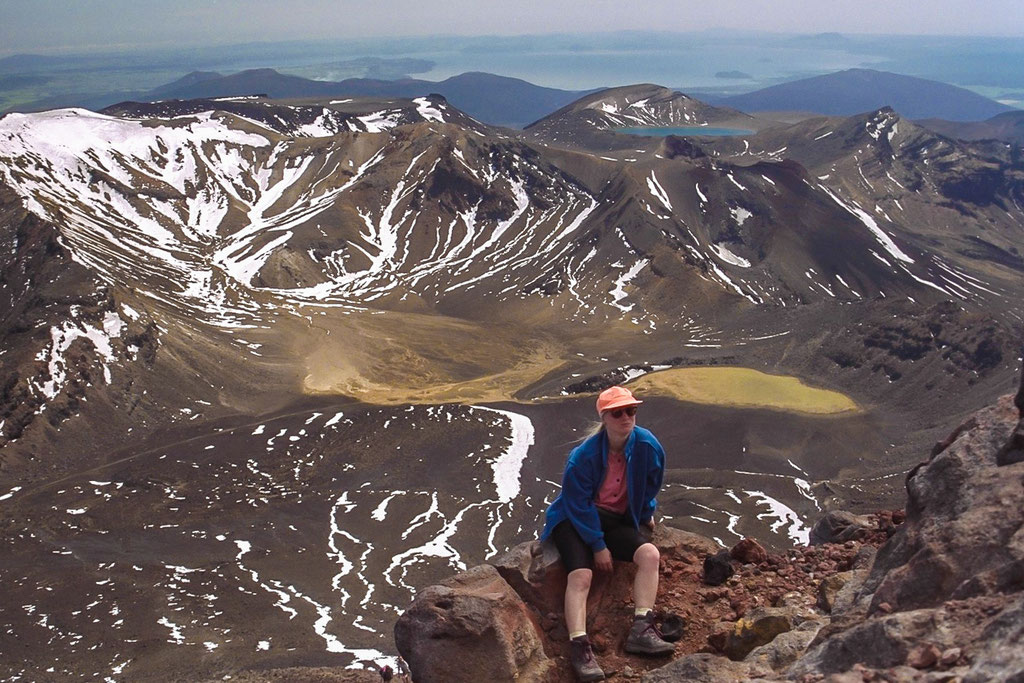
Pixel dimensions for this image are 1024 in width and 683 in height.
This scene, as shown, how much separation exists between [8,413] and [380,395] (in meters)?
25.0

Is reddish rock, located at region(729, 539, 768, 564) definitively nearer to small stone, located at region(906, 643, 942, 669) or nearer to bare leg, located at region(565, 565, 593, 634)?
bare leg, located at region(565, 565, 593, 634)

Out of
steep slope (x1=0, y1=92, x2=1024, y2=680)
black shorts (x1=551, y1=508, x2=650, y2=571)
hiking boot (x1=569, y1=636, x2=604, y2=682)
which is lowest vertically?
steep slope (x1=0, y1=92, x2=1024, y2=680)

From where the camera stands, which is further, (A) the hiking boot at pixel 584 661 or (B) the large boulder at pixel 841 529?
(B) the large boulder at pixel 841 529

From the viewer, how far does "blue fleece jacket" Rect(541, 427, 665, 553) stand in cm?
1038

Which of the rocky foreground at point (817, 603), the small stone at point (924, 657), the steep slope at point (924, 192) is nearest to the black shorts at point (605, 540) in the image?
the rocky foreground at point (817, 603)

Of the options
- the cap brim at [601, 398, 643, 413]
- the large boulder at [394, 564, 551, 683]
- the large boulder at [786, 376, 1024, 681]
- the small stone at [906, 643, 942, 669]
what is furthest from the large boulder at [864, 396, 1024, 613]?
the large boulder at [394, 564, 551, 683]

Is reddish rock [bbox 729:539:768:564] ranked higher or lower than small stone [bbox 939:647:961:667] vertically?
lower

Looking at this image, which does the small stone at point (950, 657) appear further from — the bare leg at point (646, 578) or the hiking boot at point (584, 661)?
the hiking boot at point (584, 661)

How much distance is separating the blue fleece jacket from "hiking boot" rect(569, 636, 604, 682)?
3.56 feet

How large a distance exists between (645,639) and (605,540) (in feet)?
4.27

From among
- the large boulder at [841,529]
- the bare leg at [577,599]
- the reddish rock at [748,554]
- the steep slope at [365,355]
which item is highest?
the bare leg at [577,599]

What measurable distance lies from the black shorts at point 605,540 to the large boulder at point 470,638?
0.90m

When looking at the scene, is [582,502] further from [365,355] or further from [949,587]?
[365,355]

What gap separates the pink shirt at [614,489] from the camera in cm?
1072
